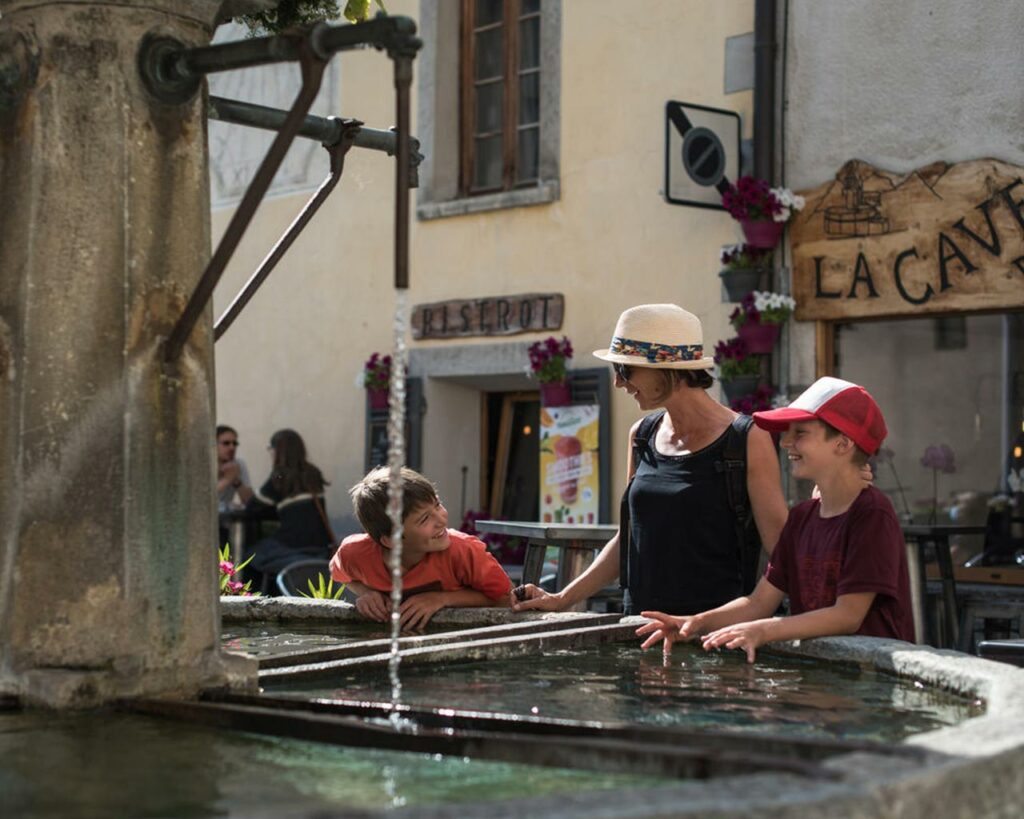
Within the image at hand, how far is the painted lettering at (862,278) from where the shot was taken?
30.4 feet

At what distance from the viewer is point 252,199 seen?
2994mm

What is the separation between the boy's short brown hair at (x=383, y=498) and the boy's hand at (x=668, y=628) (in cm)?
88

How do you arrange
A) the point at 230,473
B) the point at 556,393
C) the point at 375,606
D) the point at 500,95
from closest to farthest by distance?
the point at 375,606, the point at 556,393, the point at 500,95, the point at 230,473

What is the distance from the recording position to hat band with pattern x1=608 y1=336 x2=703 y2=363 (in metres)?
4.48

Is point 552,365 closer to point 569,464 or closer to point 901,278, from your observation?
point 569,464

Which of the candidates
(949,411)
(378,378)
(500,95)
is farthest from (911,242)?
(378,378)

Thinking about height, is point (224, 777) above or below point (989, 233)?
below

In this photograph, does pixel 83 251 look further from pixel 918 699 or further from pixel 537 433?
pixel 537 433

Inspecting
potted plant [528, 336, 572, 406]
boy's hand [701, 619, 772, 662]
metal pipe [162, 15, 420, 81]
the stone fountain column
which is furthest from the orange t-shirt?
potted plant [528, 336, 572, 406]

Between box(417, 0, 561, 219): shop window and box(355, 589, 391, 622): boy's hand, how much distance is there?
22.4 ft

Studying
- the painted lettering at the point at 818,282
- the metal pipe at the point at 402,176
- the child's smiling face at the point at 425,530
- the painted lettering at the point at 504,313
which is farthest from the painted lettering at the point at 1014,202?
the metal pipe at the point at 402,176

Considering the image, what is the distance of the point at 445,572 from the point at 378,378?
7.38 metres

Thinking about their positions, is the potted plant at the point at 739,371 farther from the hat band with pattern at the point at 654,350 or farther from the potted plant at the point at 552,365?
the hat band with pattern at the point at 654,350

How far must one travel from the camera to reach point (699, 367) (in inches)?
177
